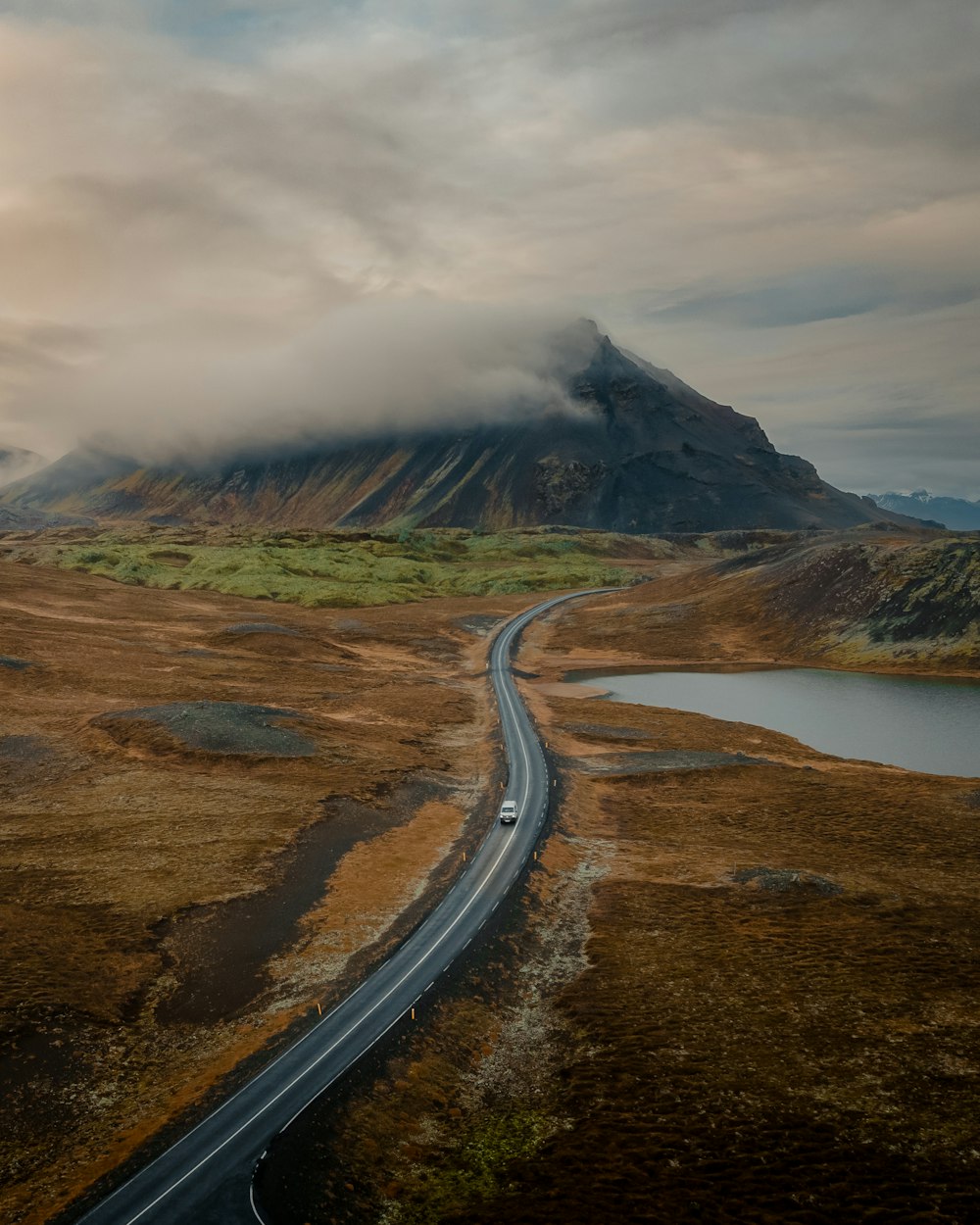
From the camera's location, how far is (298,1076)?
87.8 ft

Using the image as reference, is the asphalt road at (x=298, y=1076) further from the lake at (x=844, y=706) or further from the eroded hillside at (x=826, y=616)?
the eroded hillside at (x=826, y=616)

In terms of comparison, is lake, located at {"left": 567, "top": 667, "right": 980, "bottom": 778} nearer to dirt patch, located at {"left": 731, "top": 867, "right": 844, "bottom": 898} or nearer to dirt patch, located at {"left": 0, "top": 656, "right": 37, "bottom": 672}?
dirt patch, located at {"left": 731, "top": 867, "right": 844, "bottom": 898}

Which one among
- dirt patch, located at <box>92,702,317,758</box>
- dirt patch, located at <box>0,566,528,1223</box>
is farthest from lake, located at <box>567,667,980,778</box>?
dirt patch, located at <box>92,702,317,758</box>

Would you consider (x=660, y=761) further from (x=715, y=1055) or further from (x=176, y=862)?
(x=715, y=1055)

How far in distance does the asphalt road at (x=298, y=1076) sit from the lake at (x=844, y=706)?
41.8 metres

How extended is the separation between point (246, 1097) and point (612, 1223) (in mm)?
12078

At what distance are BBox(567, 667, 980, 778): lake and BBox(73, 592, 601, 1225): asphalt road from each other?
137ft

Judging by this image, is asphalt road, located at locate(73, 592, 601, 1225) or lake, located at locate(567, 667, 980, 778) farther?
lake, located at locate(567, 667, 980, 778)

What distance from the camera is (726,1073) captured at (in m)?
26.4

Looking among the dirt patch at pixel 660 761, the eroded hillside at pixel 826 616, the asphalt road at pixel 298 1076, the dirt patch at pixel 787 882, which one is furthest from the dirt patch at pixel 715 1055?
the eroded hillside at pixel 826 616

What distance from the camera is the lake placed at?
73.5 m

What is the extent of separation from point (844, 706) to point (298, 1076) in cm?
8101

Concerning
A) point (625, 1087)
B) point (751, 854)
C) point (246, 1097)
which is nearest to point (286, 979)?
point (246, 1097)

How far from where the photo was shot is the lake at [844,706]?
73.5 metres
